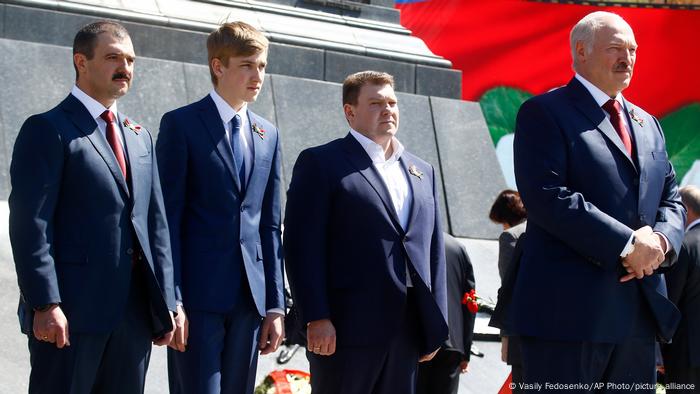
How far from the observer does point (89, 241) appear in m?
4.72

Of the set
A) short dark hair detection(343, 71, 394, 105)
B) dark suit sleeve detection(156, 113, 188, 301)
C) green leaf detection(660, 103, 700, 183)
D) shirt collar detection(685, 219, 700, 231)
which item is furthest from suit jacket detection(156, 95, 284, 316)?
green leaf detection(660, 103, 700, 183)

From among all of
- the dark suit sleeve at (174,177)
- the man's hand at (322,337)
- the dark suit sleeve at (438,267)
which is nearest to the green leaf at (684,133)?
the dark suit sleeve at (438,267)

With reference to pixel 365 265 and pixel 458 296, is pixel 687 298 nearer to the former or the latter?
pixel 458 296

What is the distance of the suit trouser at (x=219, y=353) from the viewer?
5.19 meters

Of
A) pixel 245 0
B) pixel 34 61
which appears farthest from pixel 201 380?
pixel 245 0

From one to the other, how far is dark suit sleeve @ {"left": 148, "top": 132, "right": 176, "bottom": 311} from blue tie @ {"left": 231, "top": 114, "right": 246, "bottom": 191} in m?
0.50

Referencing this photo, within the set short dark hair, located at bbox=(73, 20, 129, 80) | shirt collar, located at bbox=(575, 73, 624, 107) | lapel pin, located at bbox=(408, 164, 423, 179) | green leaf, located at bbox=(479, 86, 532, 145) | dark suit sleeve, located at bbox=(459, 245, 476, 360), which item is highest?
green leaf, located at bbox=(479, 86, 532, 145)

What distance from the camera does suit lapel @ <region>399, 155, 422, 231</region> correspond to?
5.38 metres

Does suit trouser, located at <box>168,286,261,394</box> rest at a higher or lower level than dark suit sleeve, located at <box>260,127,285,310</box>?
lower

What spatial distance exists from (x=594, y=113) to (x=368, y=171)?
1044 mm

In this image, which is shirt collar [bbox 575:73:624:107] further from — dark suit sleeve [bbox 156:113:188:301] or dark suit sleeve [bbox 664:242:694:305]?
dark suit sleeve [bbox 664:242:694:305]

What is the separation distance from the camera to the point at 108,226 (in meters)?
4.76

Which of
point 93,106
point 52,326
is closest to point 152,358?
point 93,106

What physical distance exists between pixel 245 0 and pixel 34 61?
2.22 meters
